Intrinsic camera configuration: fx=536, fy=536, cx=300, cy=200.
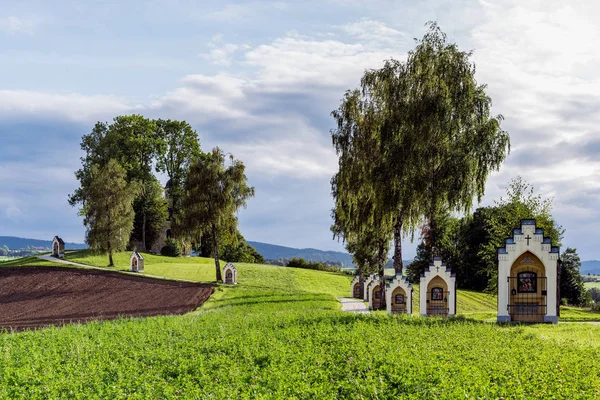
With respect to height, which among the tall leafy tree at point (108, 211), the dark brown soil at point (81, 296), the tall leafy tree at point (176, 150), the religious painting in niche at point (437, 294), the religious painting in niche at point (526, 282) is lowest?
the dark brown soil at point (81, 296)

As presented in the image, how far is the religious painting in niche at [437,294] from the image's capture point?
2942 cm

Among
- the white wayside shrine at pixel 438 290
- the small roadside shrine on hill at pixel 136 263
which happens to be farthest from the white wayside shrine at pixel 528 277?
the small roadside shrine on hill at pixel 136 263

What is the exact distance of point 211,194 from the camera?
52469 millimetres

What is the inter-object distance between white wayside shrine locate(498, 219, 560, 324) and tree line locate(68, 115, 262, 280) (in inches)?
1244

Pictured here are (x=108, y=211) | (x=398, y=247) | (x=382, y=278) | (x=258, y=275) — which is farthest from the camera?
(x=258, y=275)

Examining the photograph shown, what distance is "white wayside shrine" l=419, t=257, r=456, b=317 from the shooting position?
29156 mm

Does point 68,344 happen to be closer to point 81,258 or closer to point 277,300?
point 277,300

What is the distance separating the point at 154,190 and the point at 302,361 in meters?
64.9

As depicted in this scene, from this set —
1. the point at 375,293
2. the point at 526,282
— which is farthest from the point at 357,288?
the point at 526,282

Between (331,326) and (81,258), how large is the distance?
54.8 meters

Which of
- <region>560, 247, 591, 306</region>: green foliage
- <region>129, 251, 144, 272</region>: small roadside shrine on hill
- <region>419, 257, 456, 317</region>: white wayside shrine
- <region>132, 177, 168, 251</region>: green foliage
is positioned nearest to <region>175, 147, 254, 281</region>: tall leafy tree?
<region>129, 251, 144, 272</region>: small roadside shrine on hill

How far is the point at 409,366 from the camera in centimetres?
1202

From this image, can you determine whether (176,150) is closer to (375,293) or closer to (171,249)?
(171,249)

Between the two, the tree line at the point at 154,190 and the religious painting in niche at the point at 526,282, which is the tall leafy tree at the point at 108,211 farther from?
the religious painting in niche at the point at 526,282
